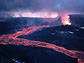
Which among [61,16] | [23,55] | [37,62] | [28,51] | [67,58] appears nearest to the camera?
[37,62]

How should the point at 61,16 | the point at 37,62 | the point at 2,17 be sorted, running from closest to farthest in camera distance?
the point at 37,62 < the point at 61,16 < the point at 2,17

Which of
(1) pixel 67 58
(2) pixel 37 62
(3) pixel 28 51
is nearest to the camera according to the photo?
(2) pixel 37 62

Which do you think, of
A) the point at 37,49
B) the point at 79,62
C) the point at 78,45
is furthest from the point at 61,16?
the point at 79,62

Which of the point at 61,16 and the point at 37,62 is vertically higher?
the point at 61,16

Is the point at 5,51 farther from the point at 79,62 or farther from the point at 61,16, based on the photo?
the point at 61,16

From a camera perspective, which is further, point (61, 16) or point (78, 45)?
point (61, 16)

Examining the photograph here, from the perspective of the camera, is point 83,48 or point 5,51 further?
point 83,48

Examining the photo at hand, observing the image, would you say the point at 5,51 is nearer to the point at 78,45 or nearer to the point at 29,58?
the point at 29,58

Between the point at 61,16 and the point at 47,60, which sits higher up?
the point at 61,16

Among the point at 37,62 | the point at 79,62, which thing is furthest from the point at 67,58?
the point at 37,62
